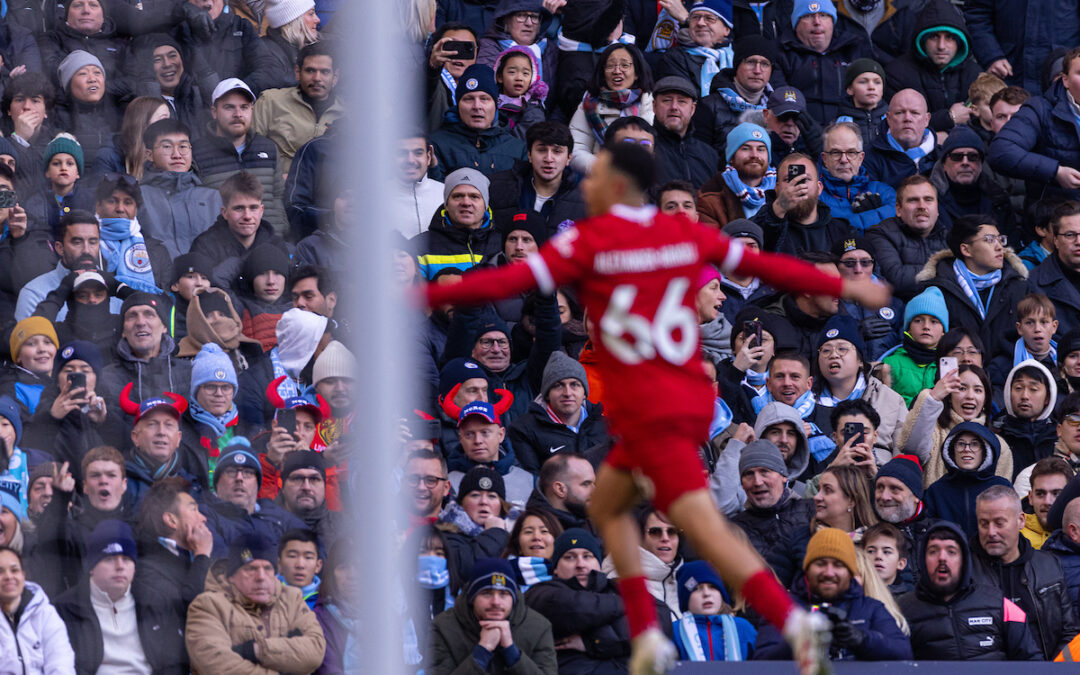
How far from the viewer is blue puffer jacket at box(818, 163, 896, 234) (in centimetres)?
916

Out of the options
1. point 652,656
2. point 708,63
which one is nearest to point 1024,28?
point 708,63

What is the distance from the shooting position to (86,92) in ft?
15.5

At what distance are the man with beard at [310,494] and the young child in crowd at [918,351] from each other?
4629mm

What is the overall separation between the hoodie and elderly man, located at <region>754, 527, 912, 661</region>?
1366 mm

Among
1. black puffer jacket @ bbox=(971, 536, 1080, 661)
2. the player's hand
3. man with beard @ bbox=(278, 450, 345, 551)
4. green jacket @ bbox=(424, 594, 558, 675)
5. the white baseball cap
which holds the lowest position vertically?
black puffer jacket @ bbox=(971, 536, 1080, 661)

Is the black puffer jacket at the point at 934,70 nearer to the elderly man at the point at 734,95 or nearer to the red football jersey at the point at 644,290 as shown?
the elderly man at the point at 734,95

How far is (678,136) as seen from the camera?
30.1 ft

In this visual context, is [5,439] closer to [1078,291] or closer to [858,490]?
[858,490]

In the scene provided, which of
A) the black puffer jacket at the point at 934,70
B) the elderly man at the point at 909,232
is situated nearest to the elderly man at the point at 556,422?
the elderly man at the point at 909,232

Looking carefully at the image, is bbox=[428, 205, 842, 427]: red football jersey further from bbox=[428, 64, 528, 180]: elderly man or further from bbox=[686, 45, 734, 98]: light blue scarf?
bbox=[686, 45, 734, 98]: light blue scarf

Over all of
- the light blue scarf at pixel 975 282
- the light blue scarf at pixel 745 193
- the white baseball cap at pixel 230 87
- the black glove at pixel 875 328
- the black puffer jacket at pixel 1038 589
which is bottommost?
the black puffer jacket at pixel 1038 589

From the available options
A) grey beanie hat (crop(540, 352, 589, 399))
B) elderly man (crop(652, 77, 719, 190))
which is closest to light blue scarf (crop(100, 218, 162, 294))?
grey beanie hat (crop(540, 352, 589, 399))

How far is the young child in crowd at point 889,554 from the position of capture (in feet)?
22.0

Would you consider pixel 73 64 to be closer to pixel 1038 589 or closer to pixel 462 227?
pixel 462 227
